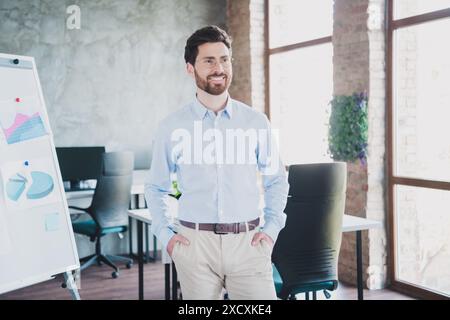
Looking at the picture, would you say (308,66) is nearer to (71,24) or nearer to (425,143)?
(425,143)

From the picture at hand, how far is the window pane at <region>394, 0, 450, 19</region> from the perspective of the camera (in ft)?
13.2

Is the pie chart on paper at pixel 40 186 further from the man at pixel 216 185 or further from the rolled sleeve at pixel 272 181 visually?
the rolled sleeve at pixel 272 181

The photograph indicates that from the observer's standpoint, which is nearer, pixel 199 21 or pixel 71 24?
pixel 71 24

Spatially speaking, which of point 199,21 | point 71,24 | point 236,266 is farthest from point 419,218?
point 71,24

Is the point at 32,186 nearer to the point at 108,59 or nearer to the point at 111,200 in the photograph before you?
the point at 111,200

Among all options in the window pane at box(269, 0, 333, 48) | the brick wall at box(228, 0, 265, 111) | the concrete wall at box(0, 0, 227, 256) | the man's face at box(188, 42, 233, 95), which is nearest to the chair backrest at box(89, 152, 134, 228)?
the concrete wall at box(0, 0, 227, 256)

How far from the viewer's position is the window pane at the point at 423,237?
13.1 feet

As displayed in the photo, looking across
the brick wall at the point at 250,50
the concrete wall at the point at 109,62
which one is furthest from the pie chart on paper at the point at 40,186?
the brick wall at the point at 250,50

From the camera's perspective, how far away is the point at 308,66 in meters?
5.51

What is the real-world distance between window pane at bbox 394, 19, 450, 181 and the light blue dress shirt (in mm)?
2275

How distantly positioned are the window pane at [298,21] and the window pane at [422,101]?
1042 mm

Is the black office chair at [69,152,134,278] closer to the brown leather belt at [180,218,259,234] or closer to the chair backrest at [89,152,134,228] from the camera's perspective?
the chair backrest at [89,152,134,228]

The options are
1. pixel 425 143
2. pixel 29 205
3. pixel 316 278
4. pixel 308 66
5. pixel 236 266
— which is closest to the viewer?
pixel 236 266

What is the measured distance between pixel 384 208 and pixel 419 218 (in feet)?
0.98
